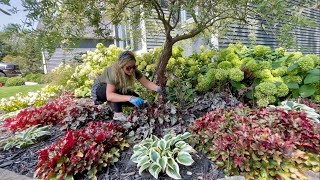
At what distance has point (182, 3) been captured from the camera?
2172 mm

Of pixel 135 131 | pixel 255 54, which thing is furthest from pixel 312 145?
pixel 255 54

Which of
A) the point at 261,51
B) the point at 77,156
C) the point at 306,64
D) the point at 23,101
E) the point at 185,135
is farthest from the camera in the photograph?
the point at 23,101

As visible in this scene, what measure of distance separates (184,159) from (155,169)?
0.23 metres

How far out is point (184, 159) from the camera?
5.55ft

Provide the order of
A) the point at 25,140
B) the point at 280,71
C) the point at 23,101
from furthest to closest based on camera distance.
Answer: the point at 23,101
the point at 280,71
the point at 25,140

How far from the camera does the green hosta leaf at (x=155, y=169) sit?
5.18 feet

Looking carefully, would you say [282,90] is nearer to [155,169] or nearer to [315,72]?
[315,72]

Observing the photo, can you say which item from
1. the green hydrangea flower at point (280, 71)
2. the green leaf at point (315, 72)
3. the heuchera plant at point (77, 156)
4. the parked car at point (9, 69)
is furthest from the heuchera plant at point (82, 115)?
the parked car at point (9, 69)

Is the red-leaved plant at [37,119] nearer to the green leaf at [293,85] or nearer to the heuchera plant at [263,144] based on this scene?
the heuchera plant at [263,144]

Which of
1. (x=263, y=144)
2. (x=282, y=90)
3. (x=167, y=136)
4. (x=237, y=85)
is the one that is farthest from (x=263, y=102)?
(x=167, y=136)

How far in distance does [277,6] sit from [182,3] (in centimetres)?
83

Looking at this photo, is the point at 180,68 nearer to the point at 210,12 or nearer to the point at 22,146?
the point at 210,12

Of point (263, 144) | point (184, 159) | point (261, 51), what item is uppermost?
point (261, 51)

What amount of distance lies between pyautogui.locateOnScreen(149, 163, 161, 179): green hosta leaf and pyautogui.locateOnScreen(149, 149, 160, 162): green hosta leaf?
0.15 ft
